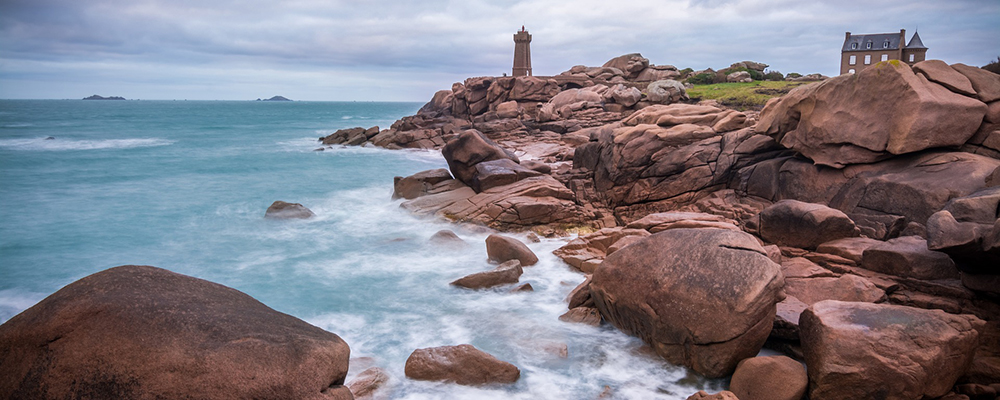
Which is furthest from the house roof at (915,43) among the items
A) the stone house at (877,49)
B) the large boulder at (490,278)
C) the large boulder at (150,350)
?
the large boulder at (150,350)

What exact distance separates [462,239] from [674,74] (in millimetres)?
42658

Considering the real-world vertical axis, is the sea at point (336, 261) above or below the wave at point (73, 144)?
below

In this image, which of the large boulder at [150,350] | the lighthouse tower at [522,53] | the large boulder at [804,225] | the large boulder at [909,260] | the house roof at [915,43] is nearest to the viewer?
the large boulder at [150,350]

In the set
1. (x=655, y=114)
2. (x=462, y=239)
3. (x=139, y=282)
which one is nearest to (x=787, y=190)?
(x=655, y=114)

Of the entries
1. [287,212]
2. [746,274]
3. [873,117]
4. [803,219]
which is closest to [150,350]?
[746,274]

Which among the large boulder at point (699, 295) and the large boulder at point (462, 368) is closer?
the large boulder at point (699, 295)

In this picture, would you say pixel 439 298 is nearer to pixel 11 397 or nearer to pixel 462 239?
pixel 462 239

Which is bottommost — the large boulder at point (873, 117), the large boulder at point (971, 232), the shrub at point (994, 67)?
the large boulder at point (971, 232)

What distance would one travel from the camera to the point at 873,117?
11766 millimetres

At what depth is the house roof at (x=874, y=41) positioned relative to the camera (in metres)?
44.0

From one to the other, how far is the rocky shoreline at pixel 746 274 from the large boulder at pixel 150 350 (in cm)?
2

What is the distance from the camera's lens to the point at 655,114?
18938 millimetres

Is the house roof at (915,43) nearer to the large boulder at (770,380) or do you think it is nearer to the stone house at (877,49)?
the stone house at (877,49)

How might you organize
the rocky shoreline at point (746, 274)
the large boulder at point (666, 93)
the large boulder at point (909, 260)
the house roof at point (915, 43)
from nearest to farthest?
the rocky shoreline at point (746, 274) → the large boulder at point (909, 260) → the large boulder at point (666, 93) → the house roof at point (915, 43)
